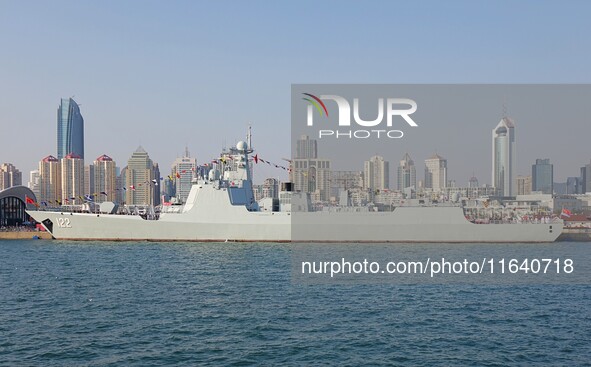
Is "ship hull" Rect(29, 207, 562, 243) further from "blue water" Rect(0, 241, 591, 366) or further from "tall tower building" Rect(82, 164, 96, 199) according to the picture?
"tall tower building" Rect(82, 164, 96, 199)

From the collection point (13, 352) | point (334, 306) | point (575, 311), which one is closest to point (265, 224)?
point (334, 306)

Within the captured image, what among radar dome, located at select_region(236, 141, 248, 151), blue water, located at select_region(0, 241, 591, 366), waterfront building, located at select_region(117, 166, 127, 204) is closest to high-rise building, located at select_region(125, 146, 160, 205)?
waterfront building, located at select_region(117, 166, 127, 204)

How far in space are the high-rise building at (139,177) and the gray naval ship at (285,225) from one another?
3972 inches

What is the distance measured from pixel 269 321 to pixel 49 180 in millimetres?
130032

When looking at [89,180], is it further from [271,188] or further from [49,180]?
[271,188]

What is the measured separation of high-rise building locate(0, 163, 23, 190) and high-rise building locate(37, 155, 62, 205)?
8305 mm

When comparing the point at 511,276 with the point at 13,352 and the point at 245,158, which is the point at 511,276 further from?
the point at 245,158

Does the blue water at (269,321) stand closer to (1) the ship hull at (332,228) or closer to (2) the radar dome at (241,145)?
(1) the ship hull at (332,228)

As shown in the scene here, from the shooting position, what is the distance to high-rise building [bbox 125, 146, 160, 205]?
146 m

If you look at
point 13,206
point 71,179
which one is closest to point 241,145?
point 13,206

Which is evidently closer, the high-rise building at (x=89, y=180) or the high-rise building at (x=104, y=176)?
the high-rise building at (x=89, y=180)

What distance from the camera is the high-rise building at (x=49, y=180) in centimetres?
12975

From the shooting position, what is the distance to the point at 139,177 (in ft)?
490

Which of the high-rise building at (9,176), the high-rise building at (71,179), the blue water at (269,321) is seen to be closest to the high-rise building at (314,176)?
the blue water at (269,321)
